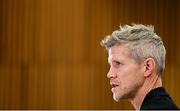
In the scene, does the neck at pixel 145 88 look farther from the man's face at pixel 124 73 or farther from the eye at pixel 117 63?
the eye at pixel 117 63

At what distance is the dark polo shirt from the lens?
141cm

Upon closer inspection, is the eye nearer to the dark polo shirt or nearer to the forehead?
the forehead

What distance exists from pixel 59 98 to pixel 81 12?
0.94m

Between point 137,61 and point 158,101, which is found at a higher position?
point 137,61

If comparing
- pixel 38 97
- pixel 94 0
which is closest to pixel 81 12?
pixel 94 0

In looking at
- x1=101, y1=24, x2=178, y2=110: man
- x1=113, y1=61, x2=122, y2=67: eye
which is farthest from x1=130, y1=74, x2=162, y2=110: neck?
x1=113, y1=61, x2=122, y2=67: eye

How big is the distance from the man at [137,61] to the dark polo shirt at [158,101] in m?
0.05

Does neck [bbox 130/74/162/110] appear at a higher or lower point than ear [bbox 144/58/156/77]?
lower

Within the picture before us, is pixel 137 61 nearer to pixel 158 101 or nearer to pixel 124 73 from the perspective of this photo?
pixel 124 73

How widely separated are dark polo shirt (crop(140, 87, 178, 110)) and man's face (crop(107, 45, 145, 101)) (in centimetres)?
11

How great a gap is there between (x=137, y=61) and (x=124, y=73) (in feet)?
0.26

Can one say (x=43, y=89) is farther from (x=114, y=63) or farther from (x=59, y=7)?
(x=114, y=63)

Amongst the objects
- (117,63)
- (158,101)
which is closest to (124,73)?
(117,63)

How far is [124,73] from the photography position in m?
1.69
